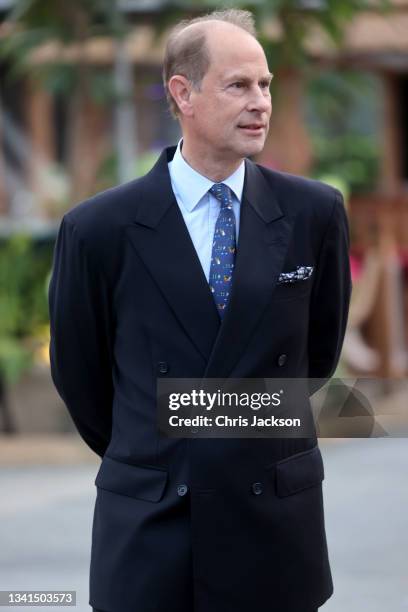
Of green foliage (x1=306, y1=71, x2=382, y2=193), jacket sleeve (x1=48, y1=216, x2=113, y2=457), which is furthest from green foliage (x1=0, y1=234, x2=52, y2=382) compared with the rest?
green foliage (x1=306, y1=71, x2=382, y2=193)

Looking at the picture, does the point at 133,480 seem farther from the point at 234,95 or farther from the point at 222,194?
the point at 234,95

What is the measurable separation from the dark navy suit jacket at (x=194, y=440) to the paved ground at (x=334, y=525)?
2.69 metres

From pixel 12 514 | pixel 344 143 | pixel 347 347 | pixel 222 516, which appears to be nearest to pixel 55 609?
pixel 12 514

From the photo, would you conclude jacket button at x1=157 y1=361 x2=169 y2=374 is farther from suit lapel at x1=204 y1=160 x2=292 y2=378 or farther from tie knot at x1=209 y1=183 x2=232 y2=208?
tie knot at x1=209 y1=183 x2=232 y2=208

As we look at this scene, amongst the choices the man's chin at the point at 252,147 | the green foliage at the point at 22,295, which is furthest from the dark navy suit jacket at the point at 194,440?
the green foliage at the point at 22,295

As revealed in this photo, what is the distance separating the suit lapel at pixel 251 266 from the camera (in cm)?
322

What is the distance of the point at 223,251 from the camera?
10.9 feet

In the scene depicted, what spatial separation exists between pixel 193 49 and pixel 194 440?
89 cm

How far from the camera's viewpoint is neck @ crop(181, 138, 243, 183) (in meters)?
3.38

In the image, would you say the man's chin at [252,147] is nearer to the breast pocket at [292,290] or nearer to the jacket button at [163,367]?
the breast pocket at [292,290]

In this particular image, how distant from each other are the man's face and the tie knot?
3.1 inches

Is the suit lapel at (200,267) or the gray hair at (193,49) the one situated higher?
the gray hair at (193,49)

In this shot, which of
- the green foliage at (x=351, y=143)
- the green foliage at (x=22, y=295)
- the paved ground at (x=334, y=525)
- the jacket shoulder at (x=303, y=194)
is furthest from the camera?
the green foliage at (x=351, y=143)

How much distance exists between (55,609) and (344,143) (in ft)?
54.9
